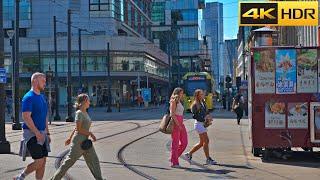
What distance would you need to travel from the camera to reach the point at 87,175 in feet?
39.5

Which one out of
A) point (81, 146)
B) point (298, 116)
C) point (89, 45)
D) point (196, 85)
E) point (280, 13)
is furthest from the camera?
point (89, 45)

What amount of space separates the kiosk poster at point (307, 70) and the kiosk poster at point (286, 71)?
0.12 meters

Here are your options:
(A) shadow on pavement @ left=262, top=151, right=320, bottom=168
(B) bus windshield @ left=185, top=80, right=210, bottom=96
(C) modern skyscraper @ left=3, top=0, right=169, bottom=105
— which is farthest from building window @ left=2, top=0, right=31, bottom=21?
(A) shadow on pavement @ left=262, top=151, right=320, bottom=168

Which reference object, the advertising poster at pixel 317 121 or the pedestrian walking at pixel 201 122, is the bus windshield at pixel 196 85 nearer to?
the advertising poster at pixel 317 121

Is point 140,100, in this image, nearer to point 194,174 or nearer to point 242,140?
point 242,140

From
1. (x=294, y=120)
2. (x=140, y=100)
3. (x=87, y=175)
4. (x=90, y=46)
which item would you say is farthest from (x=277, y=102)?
(x=90, y=46)

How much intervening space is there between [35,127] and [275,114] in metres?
7.09

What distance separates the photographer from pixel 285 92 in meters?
14.4

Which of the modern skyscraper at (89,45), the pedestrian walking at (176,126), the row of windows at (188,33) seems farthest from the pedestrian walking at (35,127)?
the row of windows at (188,33)

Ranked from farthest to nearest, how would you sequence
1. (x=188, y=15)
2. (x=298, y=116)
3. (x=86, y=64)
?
(x=188, y=15)
(x=86, y=64)
(x=298, y=116)

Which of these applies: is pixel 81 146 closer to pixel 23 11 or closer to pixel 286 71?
pixel 286 71

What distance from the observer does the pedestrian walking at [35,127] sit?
30.0 feet

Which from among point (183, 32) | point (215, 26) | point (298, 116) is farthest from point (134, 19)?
point (298, 116)

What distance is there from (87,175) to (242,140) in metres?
9.52
